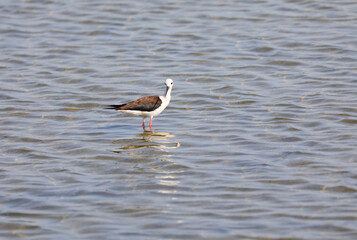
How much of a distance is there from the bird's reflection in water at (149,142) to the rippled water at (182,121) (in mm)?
46

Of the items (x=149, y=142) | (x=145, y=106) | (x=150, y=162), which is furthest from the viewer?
(x=145, y=106)

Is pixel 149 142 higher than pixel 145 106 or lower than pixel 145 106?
lower

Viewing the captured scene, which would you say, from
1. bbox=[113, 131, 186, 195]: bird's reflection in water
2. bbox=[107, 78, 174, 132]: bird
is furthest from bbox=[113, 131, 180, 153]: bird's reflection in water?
bbox=[107, 78, 174, 132]: bird

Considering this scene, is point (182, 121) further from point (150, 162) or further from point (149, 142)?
point (150, 162)

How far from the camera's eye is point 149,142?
1425cm

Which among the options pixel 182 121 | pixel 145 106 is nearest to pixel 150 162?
pixel 145 106

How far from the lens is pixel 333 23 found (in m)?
23.0

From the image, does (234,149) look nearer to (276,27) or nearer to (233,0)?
(276,27)

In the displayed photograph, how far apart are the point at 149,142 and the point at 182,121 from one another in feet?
5.20

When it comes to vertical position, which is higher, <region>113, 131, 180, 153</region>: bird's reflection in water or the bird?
the bird

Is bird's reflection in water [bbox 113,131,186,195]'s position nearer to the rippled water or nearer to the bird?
the rippled water

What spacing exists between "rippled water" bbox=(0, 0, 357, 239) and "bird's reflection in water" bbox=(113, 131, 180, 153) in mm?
46

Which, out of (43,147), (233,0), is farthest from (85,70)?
Result: (233,0)

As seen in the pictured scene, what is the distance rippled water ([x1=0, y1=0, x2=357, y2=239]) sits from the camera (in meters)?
10.3
